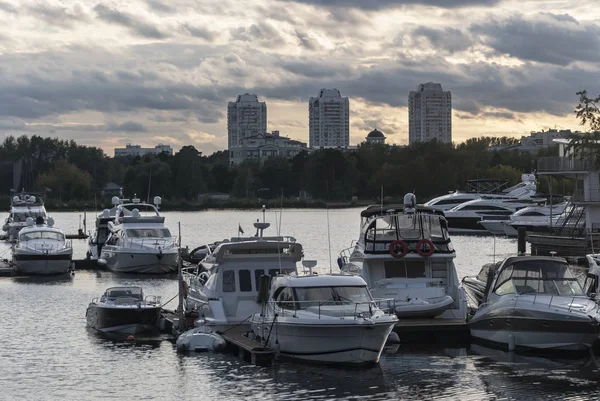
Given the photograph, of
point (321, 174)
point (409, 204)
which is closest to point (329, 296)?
point (409, 204)

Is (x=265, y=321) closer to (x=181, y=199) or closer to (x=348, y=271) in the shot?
(x=348, y=271)

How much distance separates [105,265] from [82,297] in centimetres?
1242

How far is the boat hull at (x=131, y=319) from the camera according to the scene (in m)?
35.5

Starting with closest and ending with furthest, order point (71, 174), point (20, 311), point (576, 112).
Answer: point (20, 311) → point (576, 112) → point (71, 174)

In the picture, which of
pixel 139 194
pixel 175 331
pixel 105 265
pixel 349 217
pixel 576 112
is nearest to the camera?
pixel 175 331

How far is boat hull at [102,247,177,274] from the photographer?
57.5 metres

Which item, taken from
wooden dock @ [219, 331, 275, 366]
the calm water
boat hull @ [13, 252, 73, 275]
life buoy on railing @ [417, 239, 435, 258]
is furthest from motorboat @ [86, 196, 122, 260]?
wooden dock @ [219, 331, 275, 366]

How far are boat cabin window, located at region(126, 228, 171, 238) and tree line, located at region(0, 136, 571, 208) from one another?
95.5 meters

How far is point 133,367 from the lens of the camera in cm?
3098

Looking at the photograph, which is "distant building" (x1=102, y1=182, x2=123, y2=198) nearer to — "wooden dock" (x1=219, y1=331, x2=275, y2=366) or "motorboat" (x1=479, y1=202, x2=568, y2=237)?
"motorboat" (x1=479, y1=202, x2=568, y2=237)

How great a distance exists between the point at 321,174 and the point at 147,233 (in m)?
114

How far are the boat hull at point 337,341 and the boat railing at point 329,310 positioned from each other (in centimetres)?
34

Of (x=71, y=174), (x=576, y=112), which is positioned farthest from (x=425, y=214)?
(x=71, y=174)

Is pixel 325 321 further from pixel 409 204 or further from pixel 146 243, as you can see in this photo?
pixel 146 243
